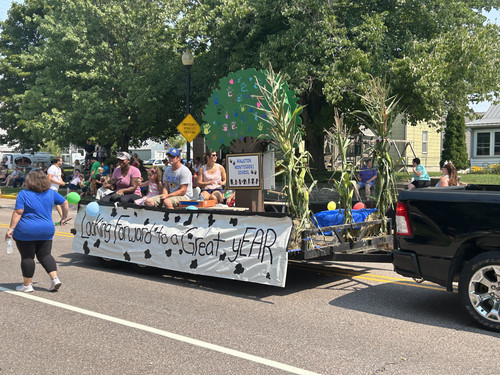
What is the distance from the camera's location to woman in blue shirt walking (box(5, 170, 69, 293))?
7.07m

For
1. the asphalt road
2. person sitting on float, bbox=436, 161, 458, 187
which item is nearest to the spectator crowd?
the asphalt road

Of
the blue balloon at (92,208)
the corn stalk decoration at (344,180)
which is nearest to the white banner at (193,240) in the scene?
the blue balloon at (92,208)

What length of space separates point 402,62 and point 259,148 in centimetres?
1089

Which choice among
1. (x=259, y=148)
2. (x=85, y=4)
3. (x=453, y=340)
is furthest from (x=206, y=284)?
(x=85, y=4)

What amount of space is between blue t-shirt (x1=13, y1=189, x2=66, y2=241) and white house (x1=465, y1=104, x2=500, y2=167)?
33506 millimetres

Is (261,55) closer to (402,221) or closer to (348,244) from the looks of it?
(348,244)

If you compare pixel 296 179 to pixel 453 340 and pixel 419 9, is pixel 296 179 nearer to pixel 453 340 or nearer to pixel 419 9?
pixel 453 340

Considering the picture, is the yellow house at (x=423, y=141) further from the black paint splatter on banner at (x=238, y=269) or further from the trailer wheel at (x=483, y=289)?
the trailer wheel at (x=483, y=289)

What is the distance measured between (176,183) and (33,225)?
9.65 ft

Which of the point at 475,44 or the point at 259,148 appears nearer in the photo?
the point at 259,148

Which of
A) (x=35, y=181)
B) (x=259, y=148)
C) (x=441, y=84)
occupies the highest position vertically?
(x=441, y=84)

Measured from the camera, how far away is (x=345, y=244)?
7.13 metres

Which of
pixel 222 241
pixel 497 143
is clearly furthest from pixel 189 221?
pixel 497 143

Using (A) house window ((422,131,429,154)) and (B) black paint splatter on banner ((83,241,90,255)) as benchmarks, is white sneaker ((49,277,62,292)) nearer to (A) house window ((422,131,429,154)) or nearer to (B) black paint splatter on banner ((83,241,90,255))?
(B) black paint splatter on banner ((83,241,90,255))
